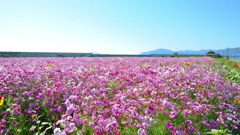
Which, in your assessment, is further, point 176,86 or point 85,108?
point 176,86

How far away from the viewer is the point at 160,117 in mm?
3410

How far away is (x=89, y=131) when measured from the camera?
3.23m

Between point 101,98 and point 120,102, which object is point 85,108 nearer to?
point 101,98

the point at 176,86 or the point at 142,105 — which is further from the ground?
the point at 176,86

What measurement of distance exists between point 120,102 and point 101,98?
55cm

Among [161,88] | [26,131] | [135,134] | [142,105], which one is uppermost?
[161,88]

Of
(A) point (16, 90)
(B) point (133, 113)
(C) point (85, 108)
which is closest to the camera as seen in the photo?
(B) point (133, 113)

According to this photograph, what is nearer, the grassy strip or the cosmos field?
the cosmos field

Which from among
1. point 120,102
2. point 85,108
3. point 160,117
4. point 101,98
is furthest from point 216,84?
point 85,108

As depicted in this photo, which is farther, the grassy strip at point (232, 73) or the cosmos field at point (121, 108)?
the grassy strip at point (232, 73)

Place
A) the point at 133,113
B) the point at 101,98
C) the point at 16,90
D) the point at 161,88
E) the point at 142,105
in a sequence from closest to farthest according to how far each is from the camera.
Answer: the point at 133,113 → the point at 142,105 → the point at 101,98 → the point at 161,88 → the point at 16,90

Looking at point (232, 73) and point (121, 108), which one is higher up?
point (232, 73)

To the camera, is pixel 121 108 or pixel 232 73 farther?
pixel 232 73

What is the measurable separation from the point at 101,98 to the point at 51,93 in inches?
59.5
